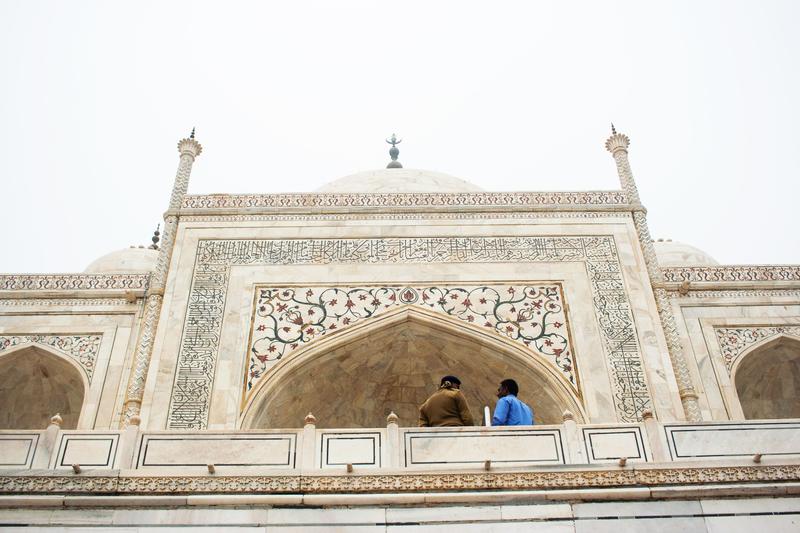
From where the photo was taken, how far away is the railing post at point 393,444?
5554mm

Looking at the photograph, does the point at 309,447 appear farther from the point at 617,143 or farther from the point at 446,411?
the point at 617,143

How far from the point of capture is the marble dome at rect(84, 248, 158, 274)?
10969 mm

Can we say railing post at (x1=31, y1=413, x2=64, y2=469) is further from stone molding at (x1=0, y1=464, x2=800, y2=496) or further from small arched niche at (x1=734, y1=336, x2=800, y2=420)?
small arched niche at (x1=734, y1=336, x2=800, y2=420)

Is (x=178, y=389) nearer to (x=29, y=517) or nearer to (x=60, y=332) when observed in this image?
(x=60, y=332)

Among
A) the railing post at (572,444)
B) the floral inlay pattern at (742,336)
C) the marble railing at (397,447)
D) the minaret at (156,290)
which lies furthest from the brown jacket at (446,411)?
the floral inlay pattern at (742,336)

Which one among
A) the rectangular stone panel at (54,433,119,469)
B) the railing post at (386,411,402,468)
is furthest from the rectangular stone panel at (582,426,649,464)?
the rectangular stone panel at (54,433,119,469)

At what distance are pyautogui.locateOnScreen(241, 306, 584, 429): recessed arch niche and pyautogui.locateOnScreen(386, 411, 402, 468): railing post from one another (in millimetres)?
2171

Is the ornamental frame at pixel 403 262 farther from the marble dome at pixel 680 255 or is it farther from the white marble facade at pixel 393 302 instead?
the marble dome at pixel 680 255

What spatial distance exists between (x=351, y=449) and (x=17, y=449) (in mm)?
1983

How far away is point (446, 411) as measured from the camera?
6.13 metres

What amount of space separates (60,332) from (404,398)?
3.22 metres

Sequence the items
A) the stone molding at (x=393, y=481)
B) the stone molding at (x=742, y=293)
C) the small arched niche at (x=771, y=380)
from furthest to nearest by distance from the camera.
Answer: the stone molding at (x=742, y=293) → the small arched niche at (x=771, y=380) → the stone molding at (x=393, y=481)

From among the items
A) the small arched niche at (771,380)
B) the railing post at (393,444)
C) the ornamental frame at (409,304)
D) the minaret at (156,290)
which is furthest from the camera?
the small arched niche at (771,380)

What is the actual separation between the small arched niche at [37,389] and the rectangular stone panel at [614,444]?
4.86m
